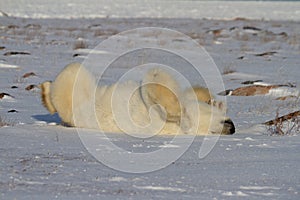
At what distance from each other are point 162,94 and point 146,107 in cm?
17

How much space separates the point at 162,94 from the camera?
562 cm

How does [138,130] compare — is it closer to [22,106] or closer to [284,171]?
[284,171]

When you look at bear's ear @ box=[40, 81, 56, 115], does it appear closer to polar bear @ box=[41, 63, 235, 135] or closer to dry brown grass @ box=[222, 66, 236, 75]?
polar bear @ box=[41, 63, 235, 135]

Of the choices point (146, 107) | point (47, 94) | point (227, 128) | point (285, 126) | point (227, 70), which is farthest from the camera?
point (227, 70)

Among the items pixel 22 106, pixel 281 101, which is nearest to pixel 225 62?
pixel 281 101

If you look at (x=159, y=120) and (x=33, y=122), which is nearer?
(x=159, y=120)

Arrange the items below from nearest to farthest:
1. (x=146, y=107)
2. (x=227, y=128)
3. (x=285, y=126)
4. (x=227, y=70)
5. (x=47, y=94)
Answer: (x=146, y=107)
(x=227, y=128)
(x=47, y=94)
(x=285, y=126)
(x=227, y=70)

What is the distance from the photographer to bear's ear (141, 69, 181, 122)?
560 cm

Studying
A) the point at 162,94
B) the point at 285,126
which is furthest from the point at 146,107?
the point at 285,126

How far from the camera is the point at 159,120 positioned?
5648mm

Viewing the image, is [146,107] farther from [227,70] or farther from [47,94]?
[227,70]

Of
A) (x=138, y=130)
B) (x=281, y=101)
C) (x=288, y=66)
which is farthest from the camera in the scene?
(x=288, y=66)

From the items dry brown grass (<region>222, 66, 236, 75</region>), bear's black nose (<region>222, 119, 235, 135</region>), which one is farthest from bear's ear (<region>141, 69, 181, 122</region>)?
dry brown grass (<region>222, 66, 236, 75</region>)

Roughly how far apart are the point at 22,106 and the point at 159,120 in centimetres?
284
